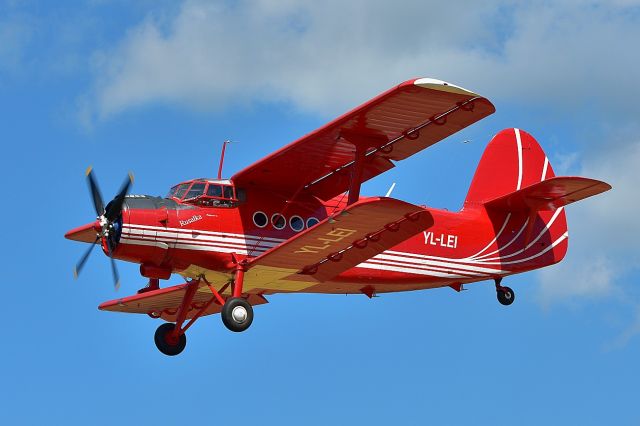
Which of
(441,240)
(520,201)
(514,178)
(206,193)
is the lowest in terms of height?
(441,240)

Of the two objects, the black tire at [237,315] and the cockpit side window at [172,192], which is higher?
the cockpit side window at [172,192]

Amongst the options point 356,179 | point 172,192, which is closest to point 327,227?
point 356,179

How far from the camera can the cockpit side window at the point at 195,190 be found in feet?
79.8

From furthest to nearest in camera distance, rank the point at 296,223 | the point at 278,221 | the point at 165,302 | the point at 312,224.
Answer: the point at 165,302 → the point at 312,224 → the point at 296,223 → the point at 278,221

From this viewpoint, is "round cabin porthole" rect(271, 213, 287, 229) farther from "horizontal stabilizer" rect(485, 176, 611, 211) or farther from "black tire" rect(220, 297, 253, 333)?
"horizontal stabilizer" rect(485, 176, 611, 211)

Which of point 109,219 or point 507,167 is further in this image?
point 507,167

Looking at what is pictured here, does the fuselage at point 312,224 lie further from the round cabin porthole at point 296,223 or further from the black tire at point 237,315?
the black tire at point 237,315

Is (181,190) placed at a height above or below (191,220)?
above

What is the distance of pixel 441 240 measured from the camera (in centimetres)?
2650

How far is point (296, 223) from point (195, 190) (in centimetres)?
198

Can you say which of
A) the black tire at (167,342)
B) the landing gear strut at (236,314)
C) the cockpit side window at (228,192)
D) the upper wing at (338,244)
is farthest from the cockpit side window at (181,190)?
the black tire at (167,342)

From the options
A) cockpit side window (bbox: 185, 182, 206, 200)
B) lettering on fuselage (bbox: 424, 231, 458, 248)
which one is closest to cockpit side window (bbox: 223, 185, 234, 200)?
cockpit side window (bbox: 185, 182, 206, 200)

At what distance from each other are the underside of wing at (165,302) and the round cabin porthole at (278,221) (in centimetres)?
206

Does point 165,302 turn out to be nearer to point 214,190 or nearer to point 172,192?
point 172,192
